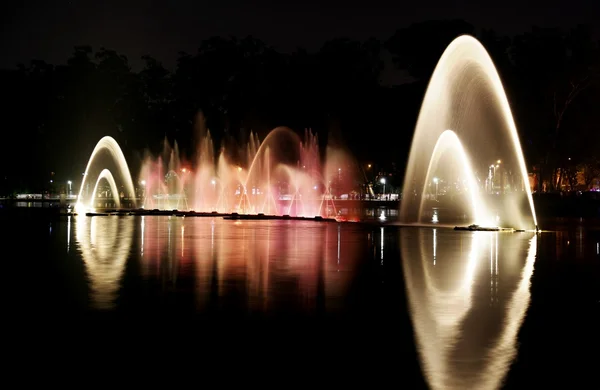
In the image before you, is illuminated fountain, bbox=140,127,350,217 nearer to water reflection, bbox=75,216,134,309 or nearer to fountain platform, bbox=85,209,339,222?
fountain platform, bbox=85,209,339,222

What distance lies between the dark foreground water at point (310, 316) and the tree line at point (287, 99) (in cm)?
4426

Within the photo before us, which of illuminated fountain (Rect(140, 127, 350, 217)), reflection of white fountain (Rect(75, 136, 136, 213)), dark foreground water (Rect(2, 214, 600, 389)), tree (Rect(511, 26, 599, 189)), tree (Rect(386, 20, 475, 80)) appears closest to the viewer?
dark foreground water (Rect(2, 214, 600, 389))

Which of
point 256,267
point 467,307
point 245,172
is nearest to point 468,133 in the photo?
point 245,172

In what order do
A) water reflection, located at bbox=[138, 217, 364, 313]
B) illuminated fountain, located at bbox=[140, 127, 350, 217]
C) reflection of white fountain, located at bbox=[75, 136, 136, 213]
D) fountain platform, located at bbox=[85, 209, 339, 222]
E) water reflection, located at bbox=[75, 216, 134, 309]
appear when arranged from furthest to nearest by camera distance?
reflection of white fountain, located at bbox=[75, 136, 136, 213], illuminated fountain, located at bbox=[140, 127, 350, 217], fountain platform, located at bbox=[85, 209, 339, 222], water reflection, located at bbox=[75, 216, 134, 309], water reflection, located at bbox=[138, 217, 364, 313]

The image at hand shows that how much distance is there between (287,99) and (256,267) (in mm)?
54127

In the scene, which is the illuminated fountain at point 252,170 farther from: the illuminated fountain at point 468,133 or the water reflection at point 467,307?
the water reflection at point 467,307

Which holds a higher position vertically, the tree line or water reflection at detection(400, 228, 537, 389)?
the tree line

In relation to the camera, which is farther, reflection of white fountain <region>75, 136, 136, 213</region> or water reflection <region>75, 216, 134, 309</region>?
reflection of white fountain <region>75, 136, 136, 213</region>

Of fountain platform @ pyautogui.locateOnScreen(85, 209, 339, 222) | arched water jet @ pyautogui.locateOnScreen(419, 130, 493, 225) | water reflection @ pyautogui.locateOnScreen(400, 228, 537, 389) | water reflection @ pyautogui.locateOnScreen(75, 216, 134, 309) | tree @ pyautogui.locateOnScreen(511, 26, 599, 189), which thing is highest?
tree @ pyautogui.locateOnScreen(511, 26, 599, 189)

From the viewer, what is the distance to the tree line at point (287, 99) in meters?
60.7

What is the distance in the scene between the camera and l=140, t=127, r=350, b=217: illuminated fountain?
2542 inches

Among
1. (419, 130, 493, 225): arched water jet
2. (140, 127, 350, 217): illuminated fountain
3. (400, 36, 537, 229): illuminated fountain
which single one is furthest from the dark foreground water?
(140, 127, 350, 217): illuminated fountain

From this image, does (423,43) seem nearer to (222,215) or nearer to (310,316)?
(222,215)

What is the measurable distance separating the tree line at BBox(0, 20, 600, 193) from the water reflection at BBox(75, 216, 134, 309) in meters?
38.3
